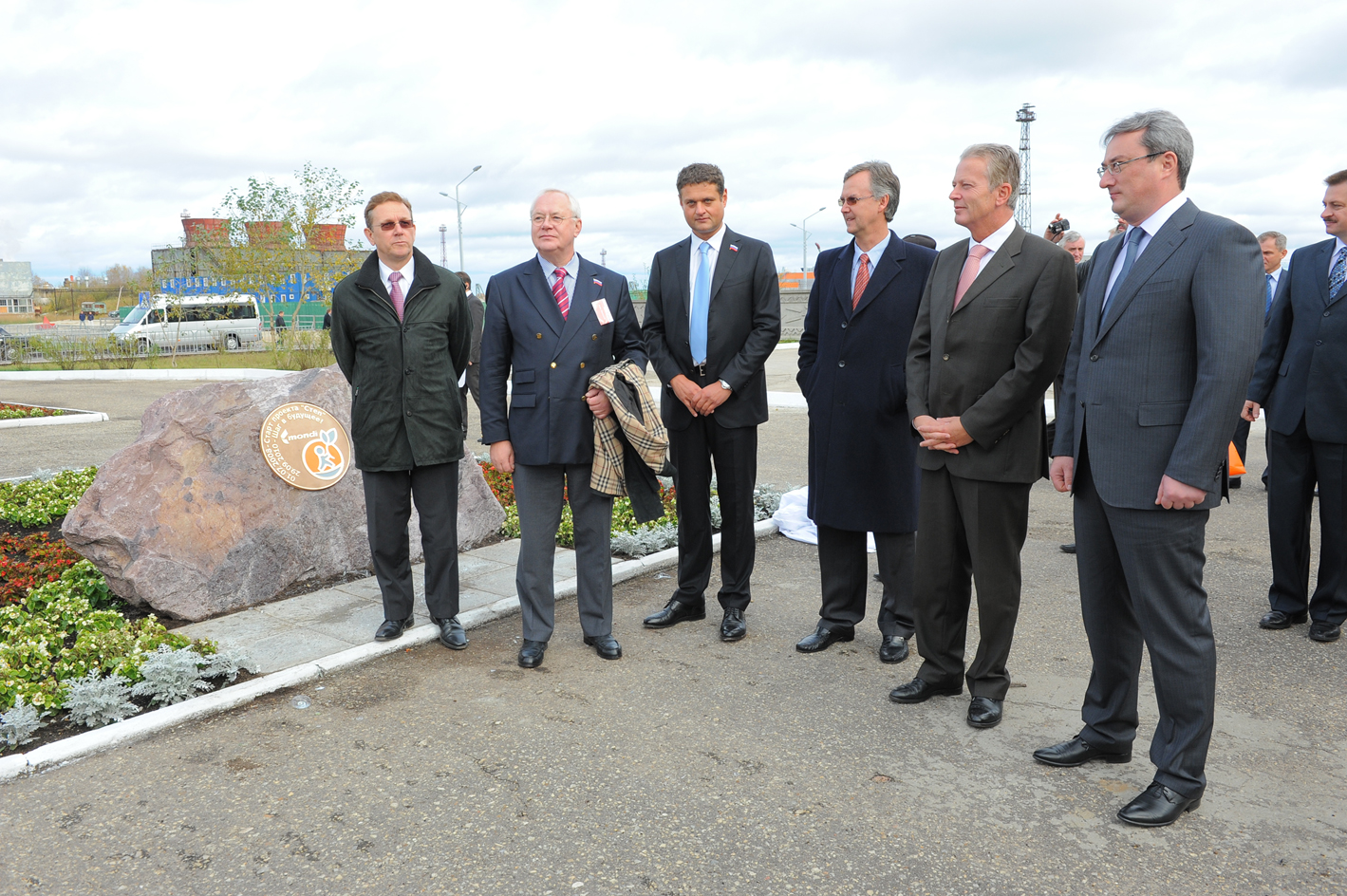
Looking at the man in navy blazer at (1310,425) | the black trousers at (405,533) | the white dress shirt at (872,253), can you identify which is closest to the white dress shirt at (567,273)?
the black trousers at (405,533)

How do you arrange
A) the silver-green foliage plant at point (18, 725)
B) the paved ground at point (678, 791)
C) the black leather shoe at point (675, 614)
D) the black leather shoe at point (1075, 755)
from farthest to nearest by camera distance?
the black leather shoe at point (675, 614), the silver-green foliage plant at point (18, 725), the black leather shoe at point (1075, 755), the paved ground at point (678, 791)

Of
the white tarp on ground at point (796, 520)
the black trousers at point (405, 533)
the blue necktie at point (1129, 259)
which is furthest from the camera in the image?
the white tarp on ground at point (796, 520)

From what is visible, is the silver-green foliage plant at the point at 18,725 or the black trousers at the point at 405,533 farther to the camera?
the black trousers at the point at 405,533

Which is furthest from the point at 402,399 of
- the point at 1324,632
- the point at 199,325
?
the point at 199,325

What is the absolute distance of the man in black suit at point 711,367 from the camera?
4.75m

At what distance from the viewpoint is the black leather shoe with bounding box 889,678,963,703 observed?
3.98m

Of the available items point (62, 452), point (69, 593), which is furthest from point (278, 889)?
point (62, 452)

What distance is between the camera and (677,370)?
489 cm

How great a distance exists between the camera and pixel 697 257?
4.88 meters

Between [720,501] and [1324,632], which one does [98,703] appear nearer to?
[720,501]

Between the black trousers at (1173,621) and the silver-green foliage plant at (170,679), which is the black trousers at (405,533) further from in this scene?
the black trousers at (1173,621)

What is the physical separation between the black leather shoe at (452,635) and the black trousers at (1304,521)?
14.1 ft

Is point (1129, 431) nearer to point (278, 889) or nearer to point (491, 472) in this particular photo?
point (278, 889)

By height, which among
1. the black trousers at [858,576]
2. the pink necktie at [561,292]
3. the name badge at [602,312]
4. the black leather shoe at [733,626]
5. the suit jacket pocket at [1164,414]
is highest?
the pink necktie at [561,292]
